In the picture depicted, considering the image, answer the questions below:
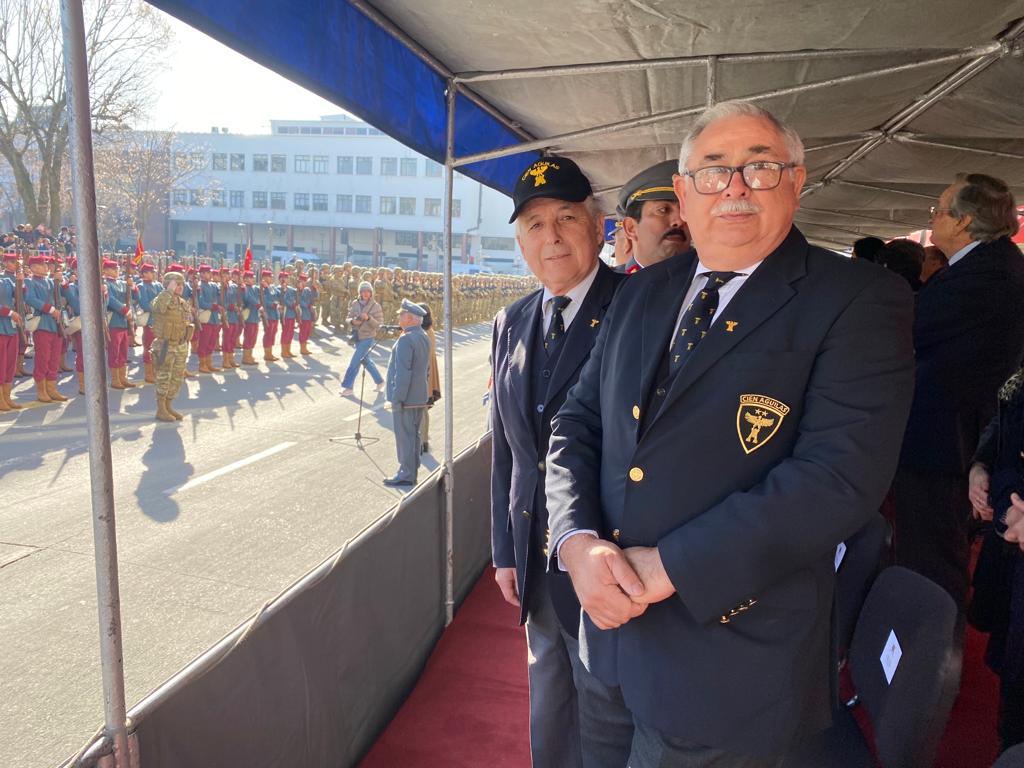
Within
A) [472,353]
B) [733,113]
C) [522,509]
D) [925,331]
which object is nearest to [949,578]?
[925,331]

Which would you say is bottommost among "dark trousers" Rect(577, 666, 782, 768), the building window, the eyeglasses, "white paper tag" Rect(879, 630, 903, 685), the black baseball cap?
"dark trousers" Rect(577, 666, 782, 768)

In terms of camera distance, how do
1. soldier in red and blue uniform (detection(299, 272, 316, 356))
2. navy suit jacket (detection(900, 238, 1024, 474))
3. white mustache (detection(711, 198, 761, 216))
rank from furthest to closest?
1. soldier in red and blue uniform (detection(299, 272, 316, 356))
2. navy suit jacket (detection(900, 238, 1024, 474))
3. white mustache (detection(711, 198, 761, 216))

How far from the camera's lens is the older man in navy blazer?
1180 millimetres

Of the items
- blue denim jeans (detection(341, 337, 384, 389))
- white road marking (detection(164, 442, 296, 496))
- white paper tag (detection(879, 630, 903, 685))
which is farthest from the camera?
blue denim jeans (detection(341, 337, 384, 389))

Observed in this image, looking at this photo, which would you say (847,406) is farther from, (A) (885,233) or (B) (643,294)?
(A) (885,233)

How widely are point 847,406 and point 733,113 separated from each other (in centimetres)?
60

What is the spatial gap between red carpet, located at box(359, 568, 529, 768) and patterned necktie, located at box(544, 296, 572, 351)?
169 cm

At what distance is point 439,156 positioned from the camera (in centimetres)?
351

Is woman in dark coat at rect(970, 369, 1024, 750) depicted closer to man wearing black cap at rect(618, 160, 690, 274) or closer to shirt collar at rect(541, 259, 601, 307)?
man wearing black cap at rect(618, 160, 690, 274)

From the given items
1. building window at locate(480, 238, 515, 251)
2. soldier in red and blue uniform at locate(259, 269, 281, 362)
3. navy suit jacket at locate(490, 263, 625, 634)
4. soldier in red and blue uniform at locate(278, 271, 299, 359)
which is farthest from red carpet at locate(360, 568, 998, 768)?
building window at locate(480, 238, 515, 251)

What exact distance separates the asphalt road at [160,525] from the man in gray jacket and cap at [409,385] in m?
0.42

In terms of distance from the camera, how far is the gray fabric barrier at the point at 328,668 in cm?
176

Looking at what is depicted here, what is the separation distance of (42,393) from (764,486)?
1224cm

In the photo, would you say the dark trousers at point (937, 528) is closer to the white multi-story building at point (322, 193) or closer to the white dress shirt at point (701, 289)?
the white dress shirt at point (701, 289)
